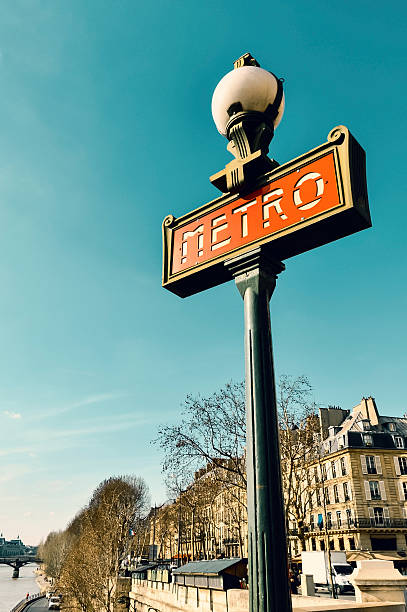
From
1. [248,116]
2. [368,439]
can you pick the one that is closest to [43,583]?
[368,439]

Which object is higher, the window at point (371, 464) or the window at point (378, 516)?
the window at point (371, 464)

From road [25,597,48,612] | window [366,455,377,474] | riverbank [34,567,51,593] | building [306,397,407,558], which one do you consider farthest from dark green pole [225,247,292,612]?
riverbank [34,567,51,593]

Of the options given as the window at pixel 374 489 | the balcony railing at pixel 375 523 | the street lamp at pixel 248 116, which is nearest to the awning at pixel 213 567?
the street lamp at pixel 248 116

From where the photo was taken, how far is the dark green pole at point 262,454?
2631mm

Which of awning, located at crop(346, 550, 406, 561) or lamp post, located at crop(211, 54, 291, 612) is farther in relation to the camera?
Answer: awning, located at crop(346, 550, 406, 561)

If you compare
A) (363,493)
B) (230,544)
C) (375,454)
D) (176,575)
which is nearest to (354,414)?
(375,454)

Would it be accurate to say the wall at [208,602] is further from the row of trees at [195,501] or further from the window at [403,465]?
the window at [403,465]

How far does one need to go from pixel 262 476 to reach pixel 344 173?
2246 mm

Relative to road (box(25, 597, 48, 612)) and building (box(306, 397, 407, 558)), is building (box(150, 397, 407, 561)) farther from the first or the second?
road (box(25, 597, 48, 612))

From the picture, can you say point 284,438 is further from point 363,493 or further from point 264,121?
point 363,493

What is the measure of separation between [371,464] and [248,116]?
4598 cm

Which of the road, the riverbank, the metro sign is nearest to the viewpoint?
the metro sign

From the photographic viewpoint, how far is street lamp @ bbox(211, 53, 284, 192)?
3838 mm

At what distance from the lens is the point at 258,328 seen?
3311mm
